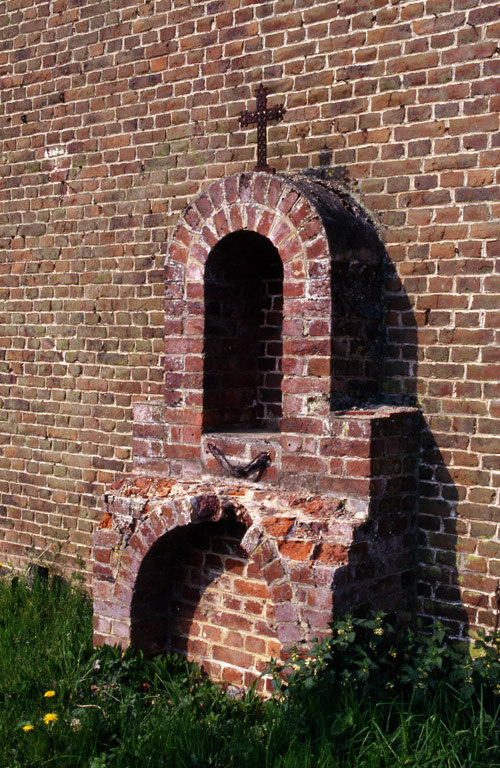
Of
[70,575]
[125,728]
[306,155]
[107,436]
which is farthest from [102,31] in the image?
[125,728]

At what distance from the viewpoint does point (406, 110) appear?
4.38m

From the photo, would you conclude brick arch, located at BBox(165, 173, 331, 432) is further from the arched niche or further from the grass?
the grass

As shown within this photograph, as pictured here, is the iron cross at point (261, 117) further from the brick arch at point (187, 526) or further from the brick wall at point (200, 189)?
the brick arch at point (187, 526)

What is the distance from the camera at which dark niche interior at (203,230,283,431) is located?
4660mm

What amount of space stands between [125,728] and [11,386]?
10.8 ft

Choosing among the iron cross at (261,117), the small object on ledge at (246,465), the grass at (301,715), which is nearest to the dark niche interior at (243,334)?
the small object on ledge at (246,465)

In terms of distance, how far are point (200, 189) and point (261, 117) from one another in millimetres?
709

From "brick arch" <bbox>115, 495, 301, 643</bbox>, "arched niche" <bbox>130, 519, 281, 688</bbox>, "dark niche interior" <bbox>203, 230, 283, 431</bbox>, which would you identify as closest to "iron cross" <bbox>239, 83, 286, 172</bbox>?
"dark niche interior" <bbox>203, 230, 283, 431</bbox>

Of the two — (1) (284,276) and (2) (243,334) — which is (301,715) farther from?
(2) (243,334)

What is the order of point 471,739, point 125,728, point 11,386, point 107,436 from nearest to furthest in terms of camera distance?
point 471,739, point 125,728, point 107,436, point 11,386

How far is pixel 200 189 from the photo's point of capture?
529 cm

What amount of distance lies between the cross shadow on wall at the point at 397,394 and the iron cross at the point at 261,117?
2.81 feet

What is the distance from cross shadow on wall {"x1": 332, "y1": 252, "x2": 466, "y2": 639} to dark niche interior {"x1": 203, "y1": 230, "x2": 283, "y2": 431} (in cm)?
68

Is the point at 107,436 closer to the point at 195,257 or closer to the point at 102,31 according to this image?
the point at 195,257
